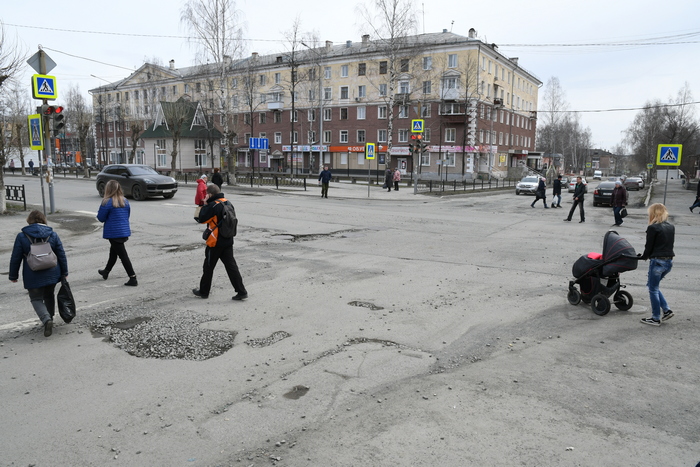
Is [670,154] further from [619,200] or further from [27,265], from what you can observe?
[27,265]

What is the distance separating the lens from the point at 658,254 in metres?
6.32

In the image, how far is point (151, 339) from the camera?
564 centimetres

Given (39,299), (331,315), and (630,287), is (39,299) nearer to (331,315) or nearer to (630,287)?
(331,315)

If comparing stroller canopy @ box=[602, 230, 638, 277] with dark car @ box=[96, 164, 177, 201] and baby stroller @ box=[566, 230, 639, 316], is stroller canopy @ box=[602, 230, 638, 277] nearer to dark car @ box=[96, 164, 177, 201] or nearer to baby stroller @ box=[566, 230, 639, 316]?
baby stroller @ box=[566, 230, 639, 316]

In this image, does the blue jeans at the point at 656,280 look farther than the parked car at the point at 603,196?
No

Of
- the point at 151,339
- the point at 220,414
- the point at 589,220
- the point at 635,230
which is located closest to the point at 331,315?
the point at 151,339

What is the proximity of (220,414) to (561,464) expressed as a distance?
2613 millimetres

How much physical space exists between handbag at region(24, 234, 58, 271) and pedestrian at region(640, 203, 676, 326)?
7506 millimetres

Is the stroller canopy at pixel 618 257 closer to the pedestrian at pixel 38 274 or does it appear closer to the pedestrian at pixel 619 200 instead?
the pedestrian at pixel 38 274

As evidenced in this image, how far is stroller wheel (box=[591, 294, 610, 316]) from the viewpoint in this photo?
22.0ft

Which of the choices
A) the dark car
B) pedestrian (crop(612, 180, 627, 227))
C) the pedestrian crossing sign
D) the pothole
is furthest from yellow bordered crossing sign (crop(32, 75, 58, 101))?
the pedestrian crossing sign

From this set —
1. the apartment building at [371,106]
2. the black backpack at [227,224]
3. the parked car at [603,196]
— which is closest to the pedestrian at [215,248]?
the black backpack at [227,224]

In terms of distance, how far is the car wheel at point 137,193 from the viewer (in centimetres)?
2253

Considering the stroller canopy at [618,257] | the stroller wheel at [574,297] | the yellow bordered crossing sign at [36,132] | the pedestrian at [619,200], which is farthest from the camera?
the pedestrian at [619,200]
